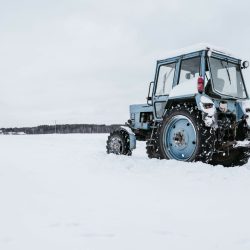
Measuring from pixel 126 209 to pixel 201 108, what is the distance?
3677mm

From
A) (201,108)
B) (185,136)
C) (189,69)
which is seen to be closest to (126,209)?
(201,108)

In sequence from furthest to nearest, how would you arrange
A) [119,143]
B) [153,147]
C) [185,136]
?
[119,143], [153,147], [185,136]

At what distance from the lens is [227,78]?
8.09m

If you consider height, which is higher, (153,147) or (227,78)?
(227,78)

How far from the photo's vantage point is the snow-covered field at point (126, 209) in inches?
115

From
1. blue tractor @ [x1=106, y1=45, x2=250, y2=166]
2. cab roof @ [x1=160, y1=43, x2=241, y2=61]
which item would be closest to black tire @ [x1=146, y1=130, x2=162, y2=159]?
blue tractor @ [x1=106, y1=45, x2=250, y2=166]

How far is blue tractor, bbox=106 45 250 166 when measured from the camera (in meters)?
7.14

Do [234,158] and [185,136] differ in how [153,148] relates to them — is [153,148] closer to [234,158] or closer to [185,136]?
[185,136]

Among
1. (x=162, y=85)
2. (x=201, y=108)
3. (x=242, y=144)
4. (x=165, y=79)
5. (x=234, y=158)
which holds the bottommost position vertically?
(x=234, y=158)

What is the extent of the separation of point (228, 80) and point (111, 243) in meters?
6.02

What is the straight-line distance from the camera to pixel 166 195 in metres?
4.67

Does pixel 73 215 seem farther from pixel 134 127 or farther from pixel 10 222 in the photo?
pixel 134 127

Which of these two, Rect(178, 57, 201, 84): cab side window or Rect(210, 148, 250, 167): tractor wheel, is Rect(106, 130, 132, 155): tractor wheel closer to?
Rect(178, 57, 201, 84): cab side window

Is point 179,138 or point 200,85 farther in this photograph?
point 179,138
